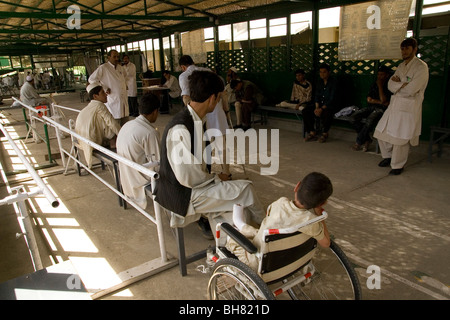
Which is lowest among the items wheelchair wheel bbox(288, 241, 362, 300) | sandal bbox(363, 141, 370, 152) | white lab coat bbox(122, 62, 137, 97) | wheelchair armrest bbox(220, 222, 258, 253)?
wheelchair wheel bbox(288, 241, 362, 300)

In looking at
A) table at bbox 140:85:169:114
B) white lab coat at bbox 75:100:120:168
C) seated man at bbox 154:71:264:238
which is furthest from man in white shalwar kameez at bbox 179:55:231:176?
table at bbox 140:85:169:114

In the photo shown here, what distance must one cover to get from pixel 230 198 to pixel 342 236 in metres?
1.17

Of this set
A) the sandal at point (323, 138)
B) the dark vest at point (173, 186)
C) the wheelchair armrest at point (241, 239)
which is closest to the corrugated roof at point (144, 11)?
the sandal at point (323, 138)

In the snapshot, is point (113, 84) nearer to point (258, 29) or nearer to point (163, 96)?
point (258, 29)

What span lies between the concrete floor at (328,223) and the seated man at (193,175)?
529 mm

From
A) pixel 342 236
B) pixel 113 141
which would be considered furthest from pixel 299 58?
pixel 342 236

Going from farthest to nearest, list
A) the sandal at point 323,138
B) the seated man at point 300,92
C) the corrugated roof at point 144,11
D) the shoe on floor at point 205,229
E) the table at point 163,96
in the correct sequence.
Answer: the table at point 163,96 → the corrugated roof at point 144,11 → the seated man at point 300,92 → the sandal at point 323,138 → the shoe on floor at point 205,229

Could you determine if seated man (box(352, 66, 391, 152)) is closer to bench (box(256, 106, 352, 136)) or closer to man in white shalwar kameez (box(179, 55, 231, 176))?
bench (box(256, 106, 352, 136))

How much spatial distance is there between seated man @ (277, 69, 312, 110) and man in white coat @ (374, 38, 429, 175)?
199cm

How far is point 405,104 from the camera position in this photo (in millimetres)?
3922

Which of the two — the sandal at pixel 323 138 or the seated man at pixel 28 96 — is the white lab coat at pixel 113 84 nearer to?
the sandal at pixel 323 138

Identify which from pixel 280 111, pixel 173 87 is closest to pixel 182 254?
pixel 280 111

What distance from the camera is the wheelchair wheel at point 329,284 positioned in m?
1.86

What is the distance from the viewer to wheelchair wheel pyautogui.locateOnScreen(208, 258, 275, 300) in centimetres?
153
